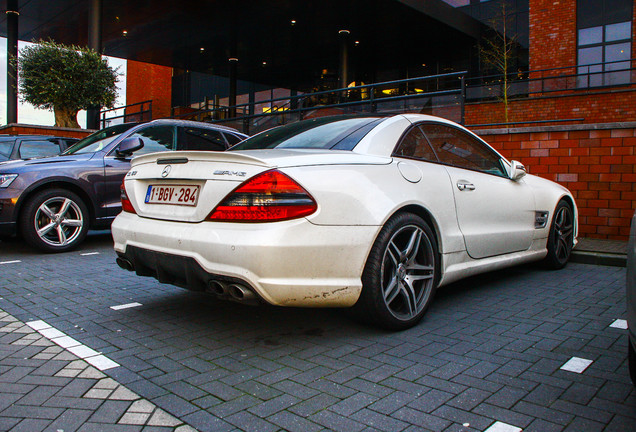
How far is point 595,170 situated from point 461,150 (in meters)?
4.25

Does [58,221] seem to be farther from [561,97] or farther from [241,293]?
[561,97]

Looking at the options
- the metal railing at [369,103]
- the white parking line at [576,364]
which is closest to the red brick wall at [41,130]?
the metal railing at [369,103]

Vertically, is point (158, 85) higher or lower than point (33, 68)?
higher

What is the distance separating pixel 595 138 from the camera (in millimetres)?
7492

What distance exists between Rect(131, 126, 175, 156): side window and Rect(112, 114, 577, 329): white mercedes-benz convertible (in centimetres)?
332

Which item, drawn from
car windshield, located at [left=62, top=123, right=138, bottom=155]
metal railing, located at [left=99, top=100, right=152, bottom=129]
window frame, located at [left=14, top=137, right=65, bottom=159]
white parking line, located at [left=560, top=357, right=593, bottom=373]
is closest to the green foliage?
window frame, located at [left=14, top=137, right=65, bottom=159]

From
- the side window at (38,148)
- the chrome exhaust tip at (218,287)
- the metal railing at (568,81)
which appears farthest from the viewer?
the metal railing at (568,81)

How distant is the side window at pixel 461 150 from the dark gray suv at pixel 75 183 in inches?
145

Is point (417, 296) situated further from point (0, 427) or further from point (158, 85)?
point (158, 85)

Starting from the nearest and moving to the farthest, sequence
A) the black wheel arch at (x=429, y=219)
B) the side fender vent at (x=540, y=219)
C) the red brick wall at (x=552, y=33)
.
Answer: the black wheel arch at (x=429, y=219)
the side fender vent at (x=540, y=219)
the red brick wall at (x=552, y=33)

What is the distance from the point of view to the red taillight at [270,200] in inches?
111

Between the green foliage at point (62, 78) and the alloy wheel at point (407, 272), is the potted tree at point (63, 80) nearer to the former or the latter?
the green foliage at point (62, 78)

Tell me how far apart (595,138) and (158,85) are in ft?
112

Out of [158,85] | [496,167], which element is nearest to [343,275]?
[496,167]
